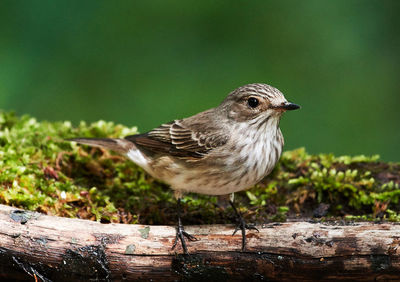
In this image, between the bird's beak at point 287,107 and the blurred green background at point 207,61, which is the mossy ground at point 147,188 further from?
the blurred green background at point 207,61

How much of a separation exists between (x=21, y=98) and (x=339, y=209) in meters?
5.18

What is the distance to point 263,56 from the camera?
8453mm

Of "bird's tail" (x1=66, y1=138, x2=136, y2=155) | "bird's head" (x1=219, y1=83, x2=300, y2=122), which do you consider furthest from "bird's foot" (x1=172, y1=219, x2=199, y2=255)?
"bird's tail" (x1=66, y1=138, x2=136, y2=155)

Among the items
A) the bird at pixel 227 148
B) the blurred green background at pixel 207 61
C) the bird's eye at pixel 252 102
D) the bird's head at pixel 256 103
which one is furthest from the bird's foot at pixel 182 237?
→ the blurred green background at pixel 207 61

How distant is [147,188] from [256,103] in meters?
1.66

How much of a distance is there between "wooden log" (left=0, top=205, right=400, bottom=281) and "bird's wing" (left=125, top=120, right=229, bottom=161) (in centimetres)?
98

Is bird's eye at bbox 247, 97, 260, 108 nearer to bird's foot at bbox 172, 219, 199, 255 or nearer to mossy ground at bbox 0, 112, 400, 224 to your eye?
mossy ground at bbox 0, 112, 400, 224

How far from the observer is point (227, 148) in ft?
15.4

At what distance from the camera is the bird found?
459 centimetres

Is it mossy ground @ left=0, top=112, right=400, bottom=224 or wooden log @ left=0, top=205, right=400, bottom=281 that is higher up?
mossy ground @ left=0, top=112, right=400, bottom=224

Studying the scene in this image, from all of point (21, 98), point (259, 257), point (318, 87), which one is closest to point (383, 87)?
→ point (318, 87)

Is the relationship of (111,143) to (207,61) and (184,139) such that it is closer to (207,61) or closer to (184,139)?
(184,139)

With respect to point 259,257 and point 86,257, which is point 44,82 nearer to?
point 86,257

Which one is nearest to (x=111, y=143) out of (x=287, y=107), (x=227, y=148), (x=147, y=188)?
(x=147, y=188)
